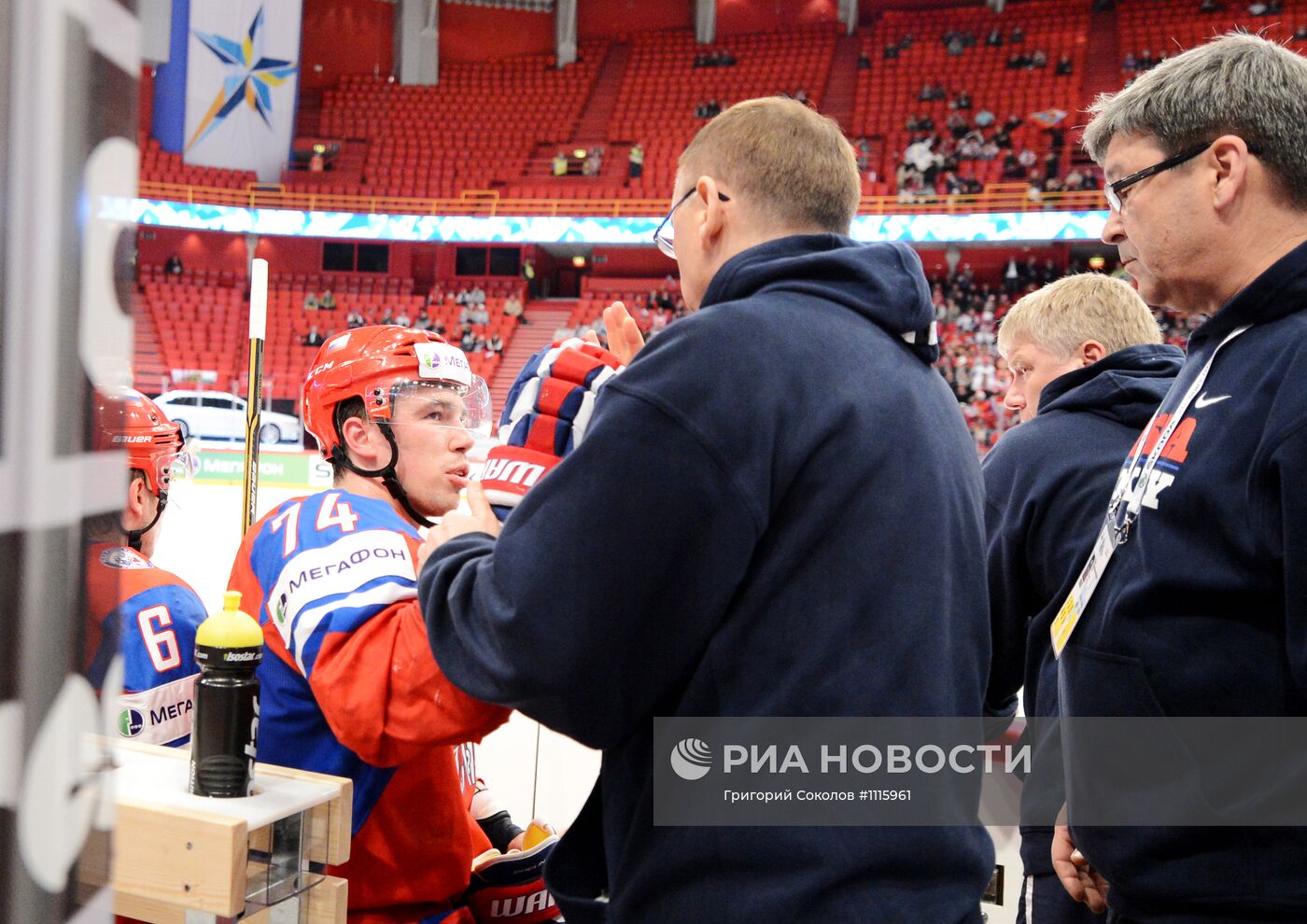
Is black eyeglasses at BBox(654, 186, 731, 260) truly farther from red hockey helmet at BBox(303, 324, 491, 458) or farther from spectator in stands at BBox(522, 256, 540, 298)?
spectator in stands at BBox(522, 256, 540, 298)

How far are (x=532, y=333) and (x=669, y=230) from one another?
20192 millimetres

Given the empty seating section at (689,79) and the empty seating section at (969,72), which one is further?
the empty seating section at (689,79)

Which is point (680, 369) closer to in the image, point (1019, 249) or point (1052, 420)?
point (1052, 420)

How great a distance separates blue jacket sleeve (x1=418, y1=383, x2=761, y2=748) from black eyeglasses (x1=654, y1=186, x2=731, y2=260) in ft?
1.11

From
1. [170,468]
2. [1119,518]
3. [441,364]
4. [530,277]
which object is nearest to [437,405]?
[441,364]

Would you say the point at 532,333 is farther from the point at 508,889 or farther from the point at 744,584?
the point at 744,584

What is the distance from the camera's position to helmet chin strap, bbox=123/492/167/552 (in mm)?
2314

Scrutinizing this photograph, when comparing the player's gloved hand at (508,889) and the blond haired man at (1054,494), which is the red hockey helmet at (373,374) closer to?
the player's gloved hand at (508,889)

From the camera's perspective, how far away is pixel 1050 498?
6.70 feet

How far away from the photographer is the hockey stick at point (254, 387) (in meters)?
2.75

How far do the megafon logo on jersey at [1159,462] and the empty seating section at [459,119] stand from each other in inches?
909

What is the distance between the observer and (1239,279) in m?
1.36

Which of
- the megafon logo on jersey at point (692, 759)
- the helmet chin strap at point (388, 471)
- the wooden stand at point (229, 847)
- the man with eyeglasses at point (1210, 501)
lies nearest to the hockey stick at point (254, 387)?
the helmet chin strap at point (388, 471)

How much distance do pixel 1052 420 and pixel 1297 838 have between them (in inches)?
42.1
